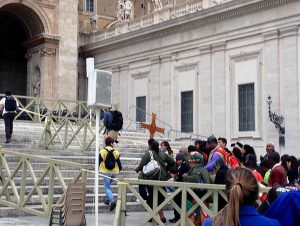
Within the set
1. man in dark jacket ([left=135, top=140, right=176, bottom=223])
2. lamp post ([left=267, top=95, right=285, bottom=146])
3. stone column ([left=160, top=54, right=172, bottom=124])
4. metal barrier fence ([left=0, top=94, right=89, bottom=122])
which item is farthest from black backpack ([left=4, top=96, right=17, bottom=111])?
stone column ([left=160, top=54, right=172, bottom=124])

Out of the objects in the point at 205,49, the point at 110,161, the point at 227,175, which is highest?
the point at 205,49

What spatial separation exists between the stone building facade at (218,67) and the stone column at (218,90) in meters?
0.05

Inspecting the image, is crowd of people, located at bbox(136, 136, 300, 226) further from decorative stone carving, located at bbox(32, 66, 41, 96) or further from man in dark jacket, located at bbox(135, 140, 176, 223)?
decorative stone carving, located at bbox(32, 66, 41, 96)

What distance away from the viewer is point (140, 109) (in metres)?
33.4

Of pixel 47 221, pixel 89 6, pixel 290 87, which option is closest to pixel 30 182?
pixel 47 221

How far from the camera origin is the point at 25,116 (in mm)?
29016

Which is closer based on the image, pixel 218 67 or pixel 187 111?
pixel 218 67

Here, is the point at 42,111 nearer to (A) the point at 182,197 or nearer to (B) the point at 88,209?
(B) the point at 88,209

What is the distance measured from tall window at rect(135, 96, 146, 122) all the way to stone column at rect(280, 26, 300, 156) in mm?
10164

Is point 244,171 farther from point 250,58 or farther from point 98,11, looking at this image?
point 98,11

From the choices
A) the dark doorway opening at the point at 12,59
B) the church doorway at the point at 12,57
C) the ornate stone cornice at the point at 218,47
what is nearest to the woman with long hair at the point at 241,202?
the ornate stone cornice at the point at 218,47

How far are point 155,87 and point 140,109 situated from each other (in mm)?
1641

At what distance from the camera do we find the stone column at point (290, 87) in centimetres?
2466

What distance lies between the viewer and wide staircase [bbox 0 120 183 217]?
42.2 feet
